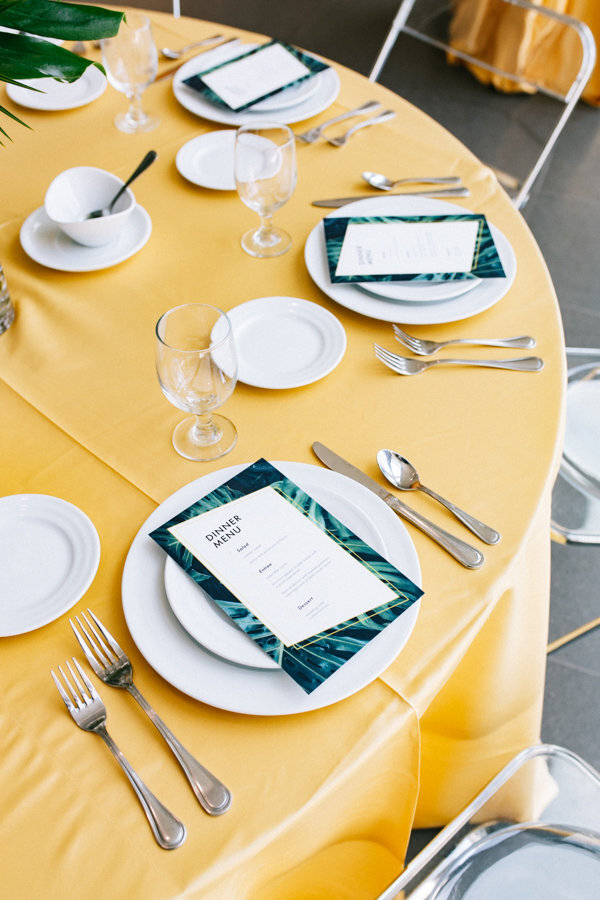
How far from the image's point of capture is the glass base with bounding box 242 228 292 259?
42.0 inches

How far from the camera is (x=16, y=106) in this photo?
1.30 metres

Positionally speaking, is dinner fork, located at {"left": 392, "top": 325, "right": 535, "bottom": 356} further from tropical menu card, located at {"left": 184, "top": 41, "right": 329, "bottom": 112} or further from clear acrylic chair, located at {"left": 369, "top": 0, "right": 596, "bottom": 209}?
clear acrylic chair, located at {"left": 369, "top": 0, "right": 596, "bottom": 209}

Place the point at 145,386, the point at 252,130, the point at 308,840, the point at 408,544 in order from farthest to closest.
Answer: the point at 252,130 → the point at 145,386 → the point at 408,544 → the point at 308,840

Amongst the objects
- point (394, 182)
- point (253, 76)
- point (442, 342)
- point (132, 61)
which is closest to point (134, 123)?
point (132, 61)

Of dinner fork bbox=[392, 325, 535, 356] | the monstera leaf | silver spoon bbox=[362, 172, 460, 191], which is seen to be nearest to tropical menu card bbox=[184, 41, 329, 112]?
silver spoon bbox=[362, 172, 460, 191]

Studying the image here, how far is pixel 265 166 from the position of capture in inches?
39.3

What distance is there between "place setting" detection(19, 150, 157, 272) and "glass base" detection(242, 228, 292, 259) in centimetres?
15

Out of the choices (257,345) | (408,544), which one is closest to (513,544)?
(408,544)

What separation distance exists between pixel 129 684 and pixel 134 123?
100cm

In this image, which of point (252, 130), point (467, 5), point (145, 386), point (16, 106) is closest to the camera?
point (145, 386)

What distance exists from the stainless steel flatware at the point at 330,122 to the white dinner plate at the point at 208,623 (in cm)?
85

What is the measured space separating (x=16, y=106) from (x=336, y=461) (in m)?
0.95

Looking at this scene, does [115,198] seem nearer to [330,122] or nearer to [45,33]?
[45,33]

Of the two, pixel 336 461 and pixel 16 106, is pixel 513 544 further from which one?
pixel 16 106
